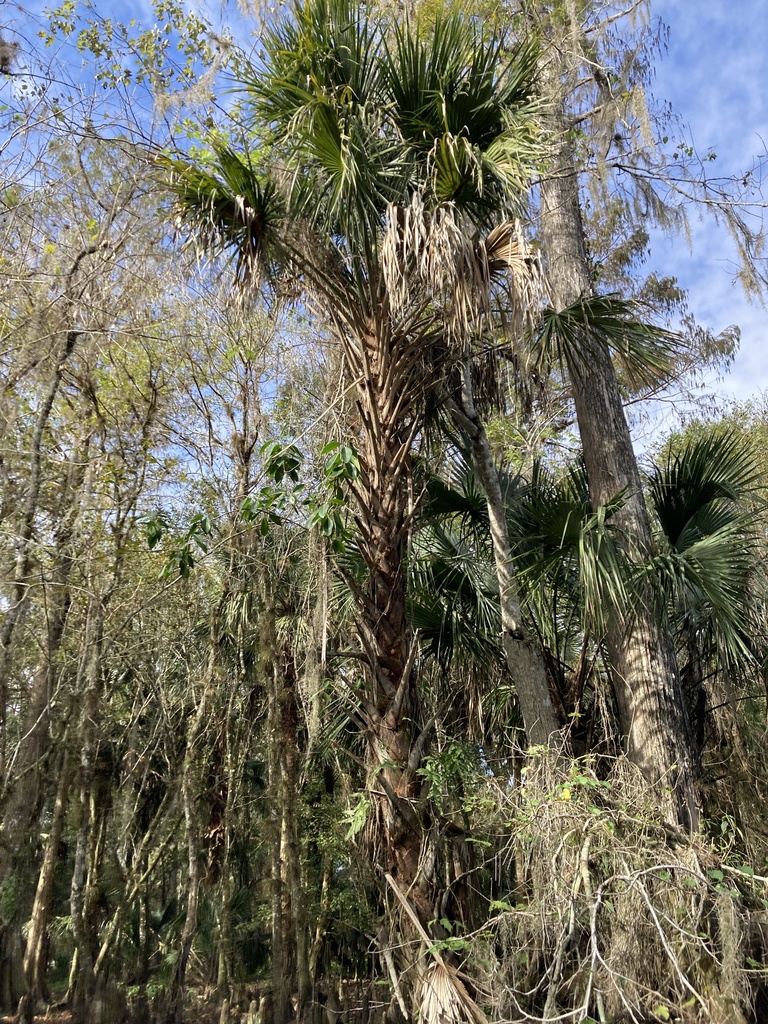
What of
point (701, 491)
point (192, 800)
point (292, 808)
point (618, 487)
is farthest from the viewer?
point (192, 800)

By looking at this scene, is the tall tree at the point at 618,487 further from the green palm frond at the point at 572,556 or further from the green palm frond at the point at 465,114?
the green palm frond at the point at 465,114

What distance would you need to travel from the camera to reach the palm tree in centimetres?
475

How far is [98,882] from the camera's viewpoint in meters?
8.55

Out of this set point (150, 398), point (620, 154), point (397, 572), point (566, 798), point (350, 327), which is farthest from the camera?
point (620, 154)

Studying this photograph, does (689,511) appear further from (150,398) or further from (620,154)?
(150,398)

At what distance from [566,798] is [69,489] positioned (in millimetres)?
4752

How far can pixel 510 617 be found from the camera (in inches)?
228

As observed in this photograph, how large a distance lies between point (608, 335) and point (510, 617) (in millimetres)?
2297

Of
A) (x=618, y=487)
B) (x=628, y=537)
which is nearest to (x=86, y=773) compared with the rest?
(x=628, y=537)

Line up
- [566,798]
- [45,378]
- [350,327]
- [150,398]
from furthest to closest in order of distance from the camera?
[150,398] < [45,378] < [350,327] < [566,798]

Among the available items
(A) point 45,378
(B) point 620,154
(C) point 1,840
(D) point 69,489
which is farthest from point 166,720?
(B) point 620,154

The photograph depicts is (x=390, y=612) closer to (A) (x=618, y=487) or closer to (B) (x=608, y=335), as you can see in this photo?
(B) (x=608, y=335)

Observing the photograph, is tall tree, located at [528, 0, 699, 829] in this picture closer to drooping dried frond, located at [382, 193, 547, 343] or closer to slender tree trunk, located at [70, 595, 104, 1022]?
drooping dried frond, located at [382, 193, 547, 343]

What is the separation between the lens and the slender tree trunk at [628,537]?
5.75m
